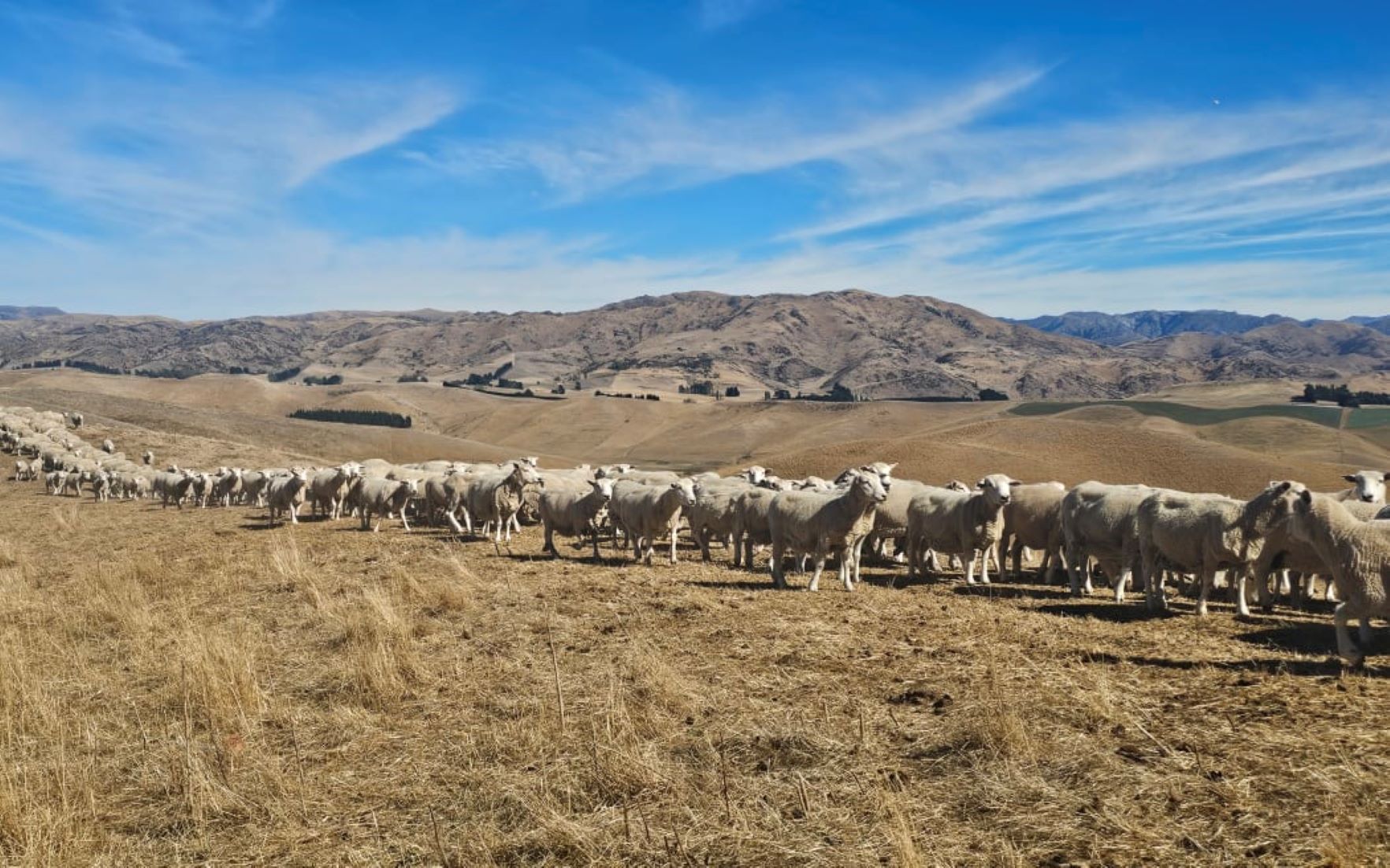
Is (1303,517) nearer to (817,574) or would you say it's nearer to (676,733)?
(817,574)

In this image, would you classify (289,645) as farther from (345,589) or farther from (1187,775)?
(1187,775)

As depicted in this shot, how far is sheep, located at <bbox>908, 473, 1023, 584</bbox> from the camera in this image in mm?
17234

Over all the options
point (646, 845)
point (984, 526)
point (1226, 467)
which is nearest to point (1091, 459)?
point (1226, 467)

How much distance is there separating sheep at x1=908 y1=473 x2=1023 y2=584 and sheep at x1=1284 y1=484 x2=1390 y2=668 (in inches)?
237

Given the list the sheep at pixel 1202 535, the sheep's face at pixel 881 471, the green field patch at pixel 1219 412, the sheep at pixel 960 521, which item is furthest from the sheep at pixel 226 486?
the green field patch at pixel 1219 412

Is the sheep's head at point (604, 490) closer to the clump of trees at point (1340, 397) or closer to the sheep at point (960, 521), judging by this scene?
the sheep at point (960, 521)

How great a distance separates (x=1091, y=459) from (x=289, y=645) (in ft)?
183

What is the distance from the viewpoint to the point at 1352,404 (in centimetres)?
10862

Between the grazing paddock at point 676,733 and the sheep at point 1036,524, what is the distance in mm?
3957

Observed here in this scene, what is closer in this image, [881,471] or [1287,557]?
[1287,557]

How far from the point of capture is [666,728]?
8328 millimetres

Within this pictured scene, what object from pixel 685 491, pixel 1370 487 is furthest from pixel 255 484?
pixel 1370 487

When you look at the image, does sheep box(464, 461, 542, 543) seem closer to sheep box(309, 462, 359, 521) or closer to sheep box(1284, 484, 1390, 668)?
sheep box(309, 462, 359, 521)

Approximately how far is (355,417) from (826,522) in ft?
403
